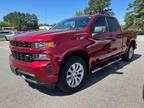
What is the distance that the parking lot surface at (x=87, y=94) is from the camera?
396 cm

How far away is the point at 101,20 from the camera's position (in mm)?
5742

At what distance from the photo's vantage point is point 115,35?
6336mm

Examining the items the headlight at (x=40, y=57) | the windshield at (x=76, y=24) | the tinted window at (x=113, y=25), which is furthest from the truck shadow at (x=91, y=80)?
the windshield at (x=76, y=24)

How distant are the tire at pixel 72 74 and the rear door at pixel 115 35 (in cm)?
184

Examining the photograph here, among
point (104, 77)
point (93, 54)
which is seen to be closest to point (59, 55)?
point (93, 54)

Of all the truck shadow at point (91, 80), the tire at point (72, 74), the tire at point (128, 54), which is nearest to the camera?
the tire at point (72, 74)

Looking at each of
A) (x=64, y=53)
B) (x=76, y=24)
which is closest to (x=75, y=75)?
(x=64, y=53)

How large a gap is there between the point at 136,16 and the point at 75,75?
177ft

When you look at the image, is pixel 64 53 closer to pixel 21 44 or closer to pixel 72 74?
pixel 72 74

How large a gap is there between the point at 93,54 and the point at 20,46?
188 centimetres

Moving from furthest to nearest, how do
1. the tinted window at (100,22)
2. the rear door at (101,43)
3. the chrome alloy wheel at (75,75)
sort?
1. the tinted window at (100,22)
2. the rear door at (101,43)
3. the chrome alloy wheel at (75,75)

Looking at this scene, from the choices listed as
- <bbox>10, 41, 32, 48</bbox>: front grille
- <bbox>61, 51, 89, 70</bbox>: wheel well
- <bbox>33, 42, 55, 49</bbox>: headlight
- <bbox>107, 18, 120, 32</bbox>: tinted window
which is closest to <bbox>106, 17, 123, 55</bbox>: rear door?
<bbox>107, 18, 120, 32</bbox>: tinted window

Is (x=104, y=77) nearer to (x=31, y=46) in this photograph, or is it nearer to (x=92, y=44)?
(x=92, y=44)

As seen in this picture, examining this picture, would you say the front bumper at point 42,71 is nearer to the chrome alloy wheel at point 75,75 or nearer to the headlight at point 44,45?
the headlight at point 44,45
